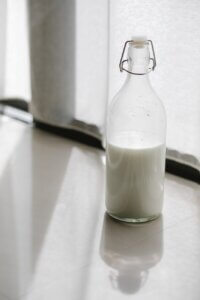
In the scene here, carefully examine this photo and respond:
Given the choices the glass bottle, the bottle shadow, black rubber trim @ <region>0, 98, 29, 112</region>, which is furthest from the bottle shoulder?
black rubber trim @ <region>0, 98, 29, 112</region>

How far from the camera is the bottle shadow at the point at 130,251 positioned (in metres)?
0.86

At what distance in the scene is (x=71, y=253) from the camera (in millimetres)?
924

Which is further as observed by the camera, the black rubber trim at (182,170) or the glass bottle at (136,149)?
the black rubber trim at (182,170)

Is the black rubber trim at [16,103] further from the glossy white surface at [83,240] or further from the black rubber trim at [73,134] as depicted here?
the glossy white surface at [83,240]

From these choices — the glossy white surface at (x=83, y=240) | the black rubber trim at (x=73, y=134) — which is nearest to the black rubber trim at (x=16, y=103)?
the black rubber trim at (x=73, y=134)

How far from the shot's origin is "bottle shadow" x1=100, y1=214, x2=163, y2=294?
0.86m

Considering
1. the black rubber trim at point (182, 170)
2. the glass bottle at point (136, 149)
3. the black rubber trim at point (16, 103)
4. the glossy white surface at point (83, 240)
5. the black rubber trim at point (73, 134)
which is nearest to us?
the glossy white surface at point (83, 240)

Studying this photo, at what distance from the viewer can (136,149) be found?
0.96m

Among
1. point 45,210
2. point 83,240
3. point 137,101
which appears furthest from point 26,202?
point 137,101

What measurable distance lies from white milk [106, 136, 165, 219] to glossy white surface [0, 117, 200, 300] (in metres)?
0.03

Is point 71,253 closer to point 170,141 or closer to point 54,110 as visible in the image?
point 170,141

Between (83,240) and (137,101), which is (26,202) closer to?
(83,240)

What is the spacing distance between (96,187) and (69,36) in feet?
1.27

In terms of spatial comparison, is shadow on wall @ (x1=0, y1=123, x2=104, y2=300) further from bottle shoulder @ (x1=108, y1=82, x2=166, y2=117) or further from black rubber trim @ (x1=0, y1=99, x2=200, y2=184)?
bottle shoulder @ (x1=108, y1=82, x2=166, y2=117)
